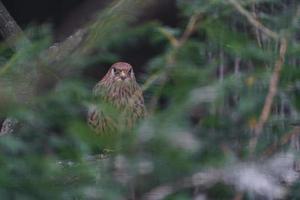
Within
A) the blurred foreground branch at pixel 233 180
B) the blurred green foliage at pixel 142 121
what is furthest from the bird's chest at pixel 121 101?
the blurred foreground branch at pixel 233 180

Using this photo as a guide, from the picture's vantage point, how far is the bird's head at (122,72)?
432cm

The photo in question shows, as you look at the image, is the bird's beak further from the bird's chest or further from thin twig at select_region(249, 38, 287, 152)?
thin twig at select_region(249, 38, 287, 152)

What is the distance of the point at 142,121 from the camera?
5.72 ft

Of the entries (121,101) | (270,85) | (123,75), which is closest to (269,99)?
(270,85)

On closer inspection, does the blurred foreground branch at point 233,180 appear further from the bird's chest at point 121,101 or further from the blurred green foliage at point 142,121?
the bird's chest at point 121,101

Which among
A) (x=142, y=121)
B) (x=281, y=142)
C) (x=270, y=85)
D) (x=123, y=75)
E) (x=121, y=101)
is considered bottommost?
(x=123, y=75)

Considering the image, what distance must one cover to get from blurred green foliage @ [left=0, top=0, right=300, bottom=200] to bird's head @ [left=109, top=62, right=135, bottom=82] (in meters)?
2.19

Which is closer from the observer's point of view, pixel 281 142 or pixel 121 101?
pixel 281 142

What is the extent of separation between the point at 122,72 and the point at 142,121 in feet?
8.73

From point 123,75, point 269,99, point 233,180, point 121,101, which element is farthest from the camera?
point 123,75

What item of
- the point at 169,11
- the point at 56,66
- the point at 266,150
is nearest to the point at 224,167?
the point at 266,150

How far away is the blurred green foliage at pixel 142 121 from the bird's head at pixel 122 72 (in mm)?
2192

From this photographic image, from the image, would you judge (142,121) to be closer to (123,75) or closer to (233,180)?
(233,180)

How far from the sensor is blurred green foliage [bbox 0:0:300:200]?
1616 mm
